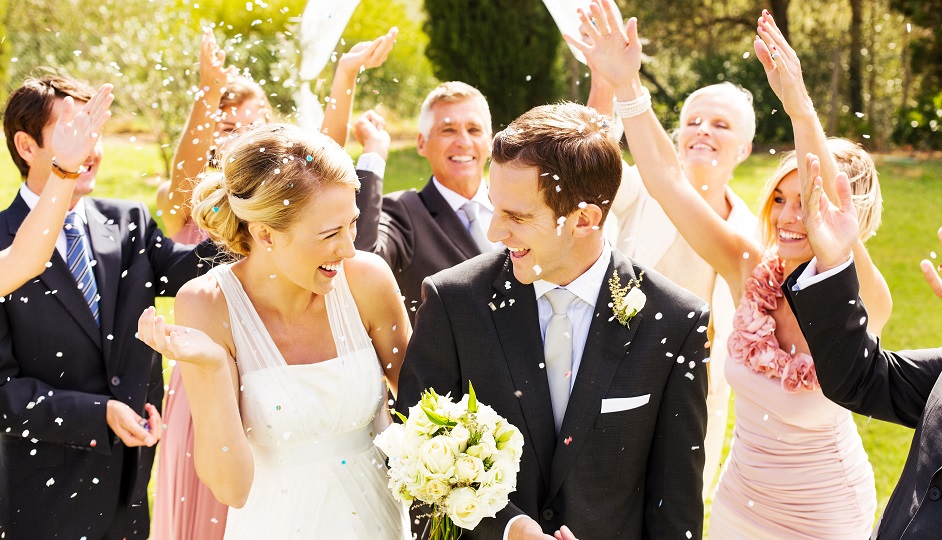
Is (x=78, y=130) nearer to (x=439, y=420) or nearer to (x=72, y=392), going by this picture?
(x=72, y=392)

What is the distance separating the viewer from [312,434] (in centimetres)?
335

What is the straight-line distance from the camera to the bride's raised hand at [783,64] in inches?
131

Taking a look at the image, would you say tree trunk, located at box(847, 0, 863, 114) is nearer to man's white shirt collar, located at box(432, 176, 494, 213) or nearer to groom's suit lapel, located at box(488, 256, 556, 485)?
man's white shirt collar, located at box(432, 176, 494, 213)

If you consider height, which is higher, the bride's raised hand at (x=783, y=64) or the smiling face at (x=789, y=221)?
the bride's raised hand at (x=783, y=64)

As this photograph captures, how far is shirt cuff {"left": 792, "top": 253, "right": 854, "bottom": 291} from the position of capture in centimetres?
279

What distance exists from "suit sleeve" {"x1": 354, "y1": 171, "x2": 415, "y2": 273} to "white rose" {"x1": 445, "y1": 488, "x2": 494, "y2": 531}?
188 centimetres

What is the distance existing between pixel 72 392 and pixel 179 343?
144 centimetres

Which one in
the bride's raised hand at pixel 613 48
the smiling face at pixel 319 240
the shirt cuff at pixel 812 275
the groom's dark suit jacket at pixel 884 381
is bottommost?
the groom's dark suit jacket at pixel 884 381

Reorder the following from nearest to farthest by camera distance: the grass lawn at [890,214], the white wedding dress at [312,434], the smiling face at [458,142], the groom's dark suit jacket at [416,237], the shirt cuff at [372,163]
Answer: the white wedding dress at [312,434], the shirt cuff at [372,163], the groom's dark suit jacket at [416,237], the smiling face at [458,142], the grass lawn at [890,214]

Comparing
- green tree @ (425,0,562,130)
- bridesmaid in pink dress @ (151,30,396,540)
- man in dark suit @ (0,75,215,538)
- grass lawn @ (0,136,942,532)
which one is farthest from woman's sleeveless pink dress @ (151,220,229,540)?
green tree @ (425,0,562,130)

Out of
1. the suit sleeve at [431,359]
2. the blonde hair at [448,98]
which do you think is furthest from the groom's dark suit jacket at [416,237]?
the suit sleeve at [431,359]

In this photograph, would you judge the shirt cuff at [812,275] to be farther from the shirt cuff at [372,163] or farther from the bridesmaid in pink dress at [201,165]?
the shirt cuff at [372,163]

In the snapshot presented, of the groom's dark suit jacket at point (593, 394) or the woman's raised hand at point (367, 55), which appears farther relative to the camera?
the woman's raised hand at point (367, 55)

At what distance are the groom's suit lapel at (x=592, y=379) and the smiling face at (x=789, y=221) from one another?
1130 millimetres
